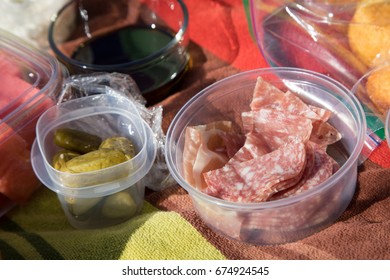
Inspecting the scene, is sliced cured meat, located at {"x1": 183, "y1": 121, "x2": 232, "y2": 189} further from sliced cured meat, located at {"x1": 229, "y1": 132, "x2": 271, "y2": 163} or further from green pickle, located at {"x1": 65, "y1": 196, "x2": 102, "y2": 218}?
green pickle, located at {"x1": 65, "y1": 196, "x2": 102, "y2": 218}

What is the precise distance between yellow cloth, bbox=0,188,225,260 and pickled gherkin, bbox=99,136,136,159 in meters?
0.09

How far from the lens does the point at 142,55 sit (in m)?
1.22

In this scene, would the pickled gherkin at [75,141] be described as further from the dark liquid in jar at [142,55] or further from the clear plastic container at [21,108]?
the dark liquid in jar at [142,55]

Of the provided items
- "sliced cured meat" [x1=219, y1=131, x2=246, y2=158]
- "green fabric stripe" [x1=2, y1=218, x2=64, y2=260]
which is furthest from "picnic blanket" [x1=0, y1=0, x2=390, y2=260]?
"sliced cured meat" [x1=219, y1=131, x2=246, y2=158]

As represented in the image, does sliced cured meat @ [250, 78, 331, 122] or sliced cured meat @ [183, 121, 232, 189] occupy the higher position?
sliced cured meat @ [250, 78, 331, 122]

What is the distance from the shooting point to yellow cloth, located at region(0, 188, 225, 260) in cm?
89

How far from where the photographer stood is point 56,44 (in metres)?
1.26

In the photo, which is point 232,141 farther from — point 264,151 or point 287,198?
point 287,198

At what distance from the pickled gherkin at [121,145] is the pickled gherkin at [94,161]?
0.02m

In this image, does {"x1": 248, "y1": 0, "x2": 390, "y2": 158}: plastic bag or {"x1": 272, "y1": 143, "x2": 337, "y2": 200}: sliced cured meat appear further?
{"x1": 248, "y1": 0, "x2": 390, "y2": 158}: plastic bag

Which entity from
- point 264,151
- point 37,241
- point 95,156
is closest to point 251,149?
point 264,151

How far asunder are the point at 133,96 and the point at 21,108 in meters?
0.19

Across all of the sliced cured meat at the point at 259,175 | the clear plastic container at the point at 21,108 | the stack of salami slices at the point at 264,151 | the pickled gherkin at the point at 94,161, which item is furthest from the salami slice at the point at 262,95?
the clear plastic container at the point at 21,108
